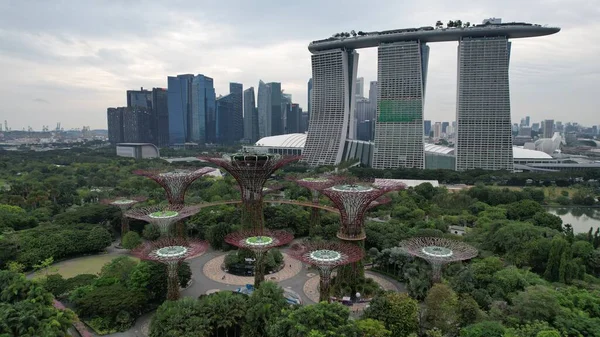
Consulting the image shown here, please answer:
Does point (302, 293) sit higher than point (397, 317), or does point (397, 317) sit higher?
point (397, 317)

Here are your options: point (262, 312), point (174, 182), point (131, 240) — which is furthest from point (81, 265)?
point (262, 312)

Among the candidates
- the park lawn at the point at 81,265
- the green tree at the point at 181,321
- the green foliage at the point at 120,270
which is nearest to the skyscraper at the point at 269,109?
the park lawn at the point at 81,265

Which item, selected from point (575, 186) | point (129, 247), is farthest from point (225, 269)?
point (575, 186)

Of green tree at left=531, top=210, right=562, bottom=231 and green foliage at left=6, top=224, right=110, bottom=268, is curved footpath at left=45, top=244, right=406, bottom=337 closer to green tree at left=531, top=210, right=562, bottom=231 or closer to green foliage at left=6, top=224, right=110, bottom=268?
green foliage at left=6, top=224, right=110, bottom=268

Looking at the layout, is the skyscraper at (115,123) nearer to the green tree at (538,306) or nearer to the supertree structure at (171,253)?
the supertree structure at (171,253)

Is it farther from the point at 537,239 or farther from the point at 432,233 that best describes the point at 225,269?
the point at 537,239

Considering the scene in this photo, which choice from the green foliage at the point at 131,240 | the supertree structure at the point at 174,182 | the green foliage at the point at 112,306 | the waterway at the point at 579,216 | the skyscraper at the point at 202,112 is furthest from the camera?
the skyscraper at the point at 202,112

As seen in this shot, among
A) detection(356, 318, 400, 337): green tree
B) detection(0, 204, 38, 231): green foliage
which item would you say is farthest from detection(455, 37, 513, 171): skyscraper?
detection(0, 204, 38, 231): green foliage
